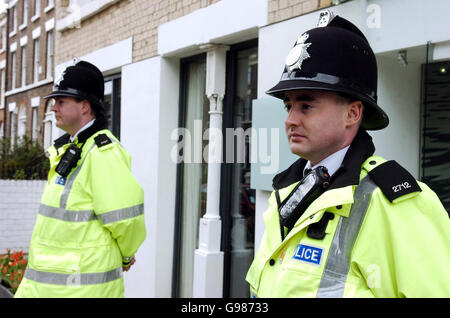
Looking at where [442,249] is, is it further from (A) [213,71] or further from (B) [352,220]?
(A) [213,71]

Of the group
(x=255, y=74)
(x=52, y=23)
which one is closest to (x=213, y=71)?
(x=255, y=74)

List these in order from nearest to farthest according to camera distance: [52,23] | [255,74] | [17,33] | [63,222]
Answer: [63,222] < [255,74] < [52,23] < [17,33]

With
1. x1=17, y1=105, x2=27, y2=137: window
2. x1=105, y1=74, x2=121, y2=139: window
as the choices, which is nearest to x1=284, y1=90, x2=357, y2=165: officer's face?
x1=105, y1=74, x2=121, y2=139: window

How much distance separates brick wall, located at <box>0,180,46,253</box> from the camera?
9.87 m

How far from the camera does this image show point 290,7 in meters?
4.38

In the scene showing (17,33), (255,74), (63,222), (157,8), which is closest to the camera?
(63,222)

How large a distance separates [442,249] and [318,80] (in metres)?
0.68

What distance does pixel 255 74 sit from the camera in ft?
Answer: 17.5

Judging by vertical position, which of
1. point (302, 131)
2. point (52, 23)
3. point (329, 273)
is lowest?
point (329, 273)

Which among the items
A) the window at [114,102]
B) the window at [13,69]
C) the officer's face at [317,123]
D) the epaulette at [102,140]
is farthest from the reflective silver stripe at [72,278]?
the window at [13,69]

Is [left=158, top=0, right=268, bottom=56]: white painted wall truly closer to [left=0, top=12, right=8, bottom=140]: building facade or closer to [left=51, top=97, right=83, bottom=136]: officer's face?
[left=51, top=97, right=83, bottom=136]: officer's face

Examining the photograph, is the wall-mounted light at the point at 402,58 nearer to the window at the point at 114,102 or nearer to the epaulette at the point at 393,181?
the epaulette at the point at 393,181

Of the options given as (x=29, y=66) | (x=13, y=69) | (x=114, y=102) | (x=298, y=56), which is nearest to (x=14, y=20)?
(x=13, y=69)

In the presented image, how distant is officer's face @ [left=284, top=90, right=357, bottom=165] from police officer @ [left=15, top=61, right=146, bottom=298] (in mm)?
1557
